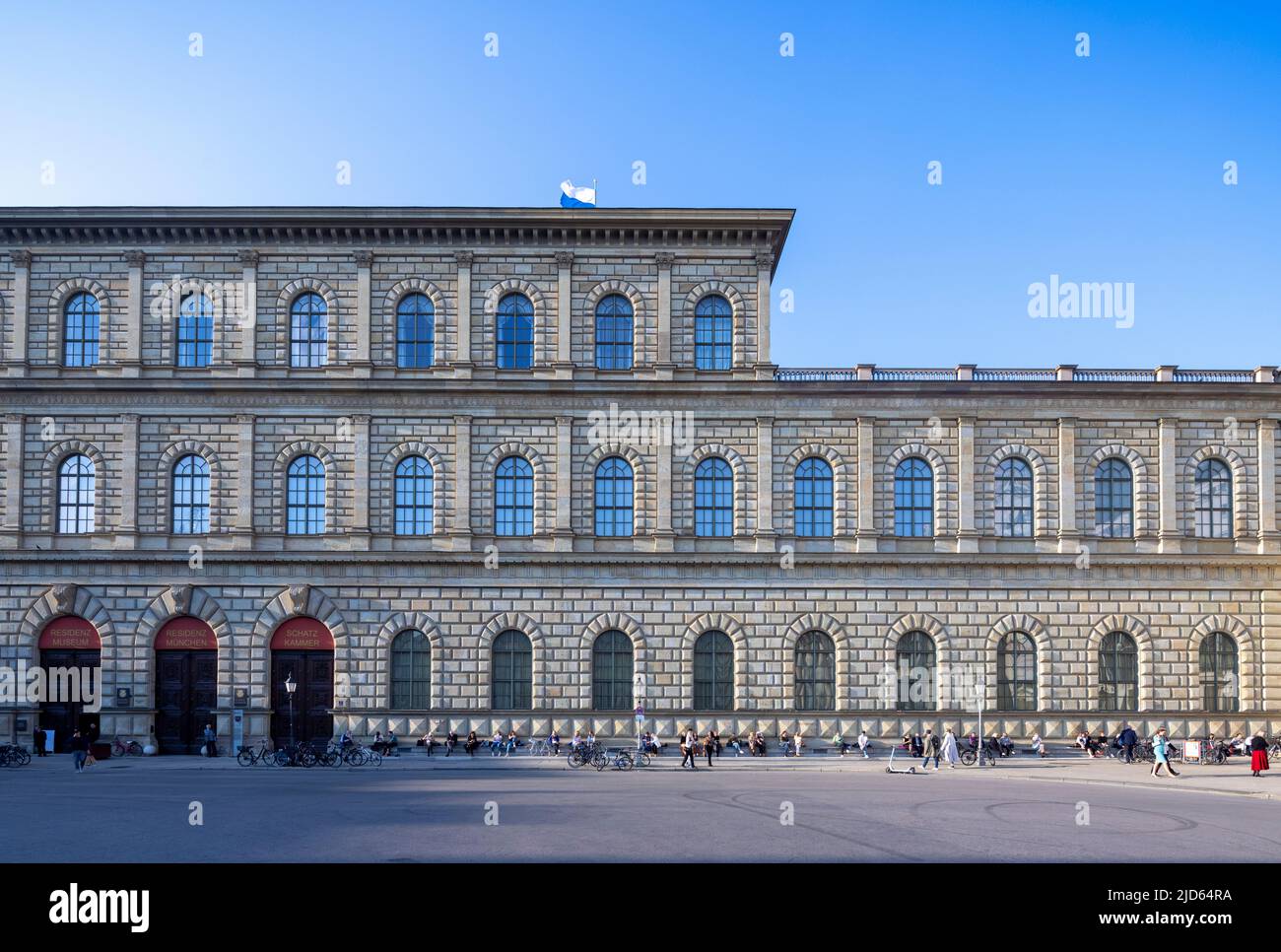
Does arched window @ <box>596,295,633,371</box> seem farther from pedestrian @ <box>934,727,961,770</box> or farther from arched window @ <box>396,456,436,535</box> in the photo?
pedestrian @ <box>934,727,961,770</box>

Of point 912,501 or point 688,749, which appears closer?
point 688,749

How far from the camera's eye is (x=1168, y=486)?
52125mm

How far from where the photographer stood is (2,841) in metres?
23.2

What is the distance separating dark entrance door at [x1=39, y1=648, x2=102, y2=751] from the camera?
164ft

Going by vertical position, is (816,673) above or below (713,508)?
below

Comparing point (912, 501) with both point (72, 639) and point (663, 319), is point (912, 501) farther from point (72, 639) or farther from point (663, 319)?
point (72, 639)

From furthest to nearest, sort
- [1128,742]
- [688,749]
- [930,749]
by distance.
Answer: [1128,742] → [930,749] → [688,749]

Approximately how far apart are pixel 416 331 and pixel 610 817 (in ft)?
97.0

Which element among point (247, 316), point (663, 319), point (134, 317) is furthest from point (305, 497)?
point (663, 319)

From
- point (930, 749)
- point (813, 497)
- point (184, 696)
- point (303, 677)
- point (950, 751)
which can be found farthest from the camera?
point (813, 497)

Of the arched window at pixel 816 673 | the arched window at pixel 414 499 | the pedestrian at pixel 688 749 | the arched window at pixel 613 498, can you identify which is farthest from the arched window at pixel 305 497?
the arched window at pixel 816 673
